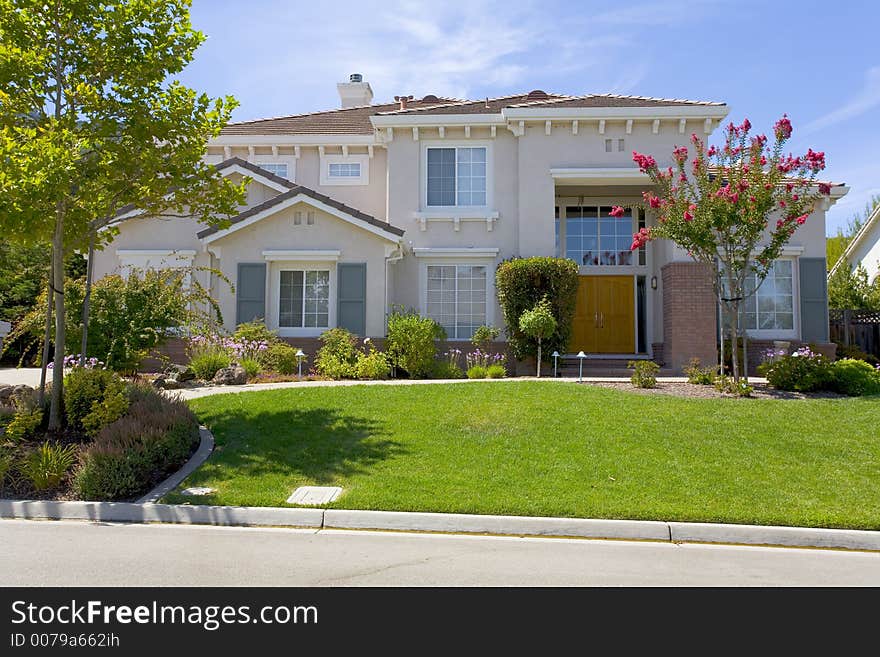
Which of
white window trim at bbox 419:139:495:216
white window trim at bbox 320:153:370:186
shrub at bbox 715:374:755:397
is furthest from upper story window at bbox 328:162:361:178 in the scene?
shrub at bbox 715:374:755:397

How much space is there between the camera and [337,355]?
15.2m

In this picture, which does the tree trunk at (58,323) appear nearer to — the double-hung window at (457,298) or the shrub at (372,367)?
the shrub at (372,367)

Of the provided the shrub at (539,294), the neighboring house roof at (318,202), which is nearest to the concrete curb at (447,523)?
the shrub at (539,294)

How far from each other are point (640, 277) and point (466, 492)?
12731mm

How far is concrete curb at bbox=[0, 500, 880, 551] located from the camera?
6250 millimetres

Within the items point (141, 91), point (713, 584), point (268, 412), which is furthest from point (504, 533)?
point (141, 91)

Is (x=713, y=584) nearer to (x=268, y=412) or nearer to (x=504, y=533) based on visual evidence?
(x=504, y=533)

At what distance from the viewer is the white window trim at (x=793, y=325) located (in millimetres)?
17359

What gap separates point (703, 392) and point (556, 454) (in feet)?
16.1

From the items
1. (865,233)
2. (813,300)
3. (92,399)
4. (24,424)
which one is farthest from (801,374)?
(865,233)

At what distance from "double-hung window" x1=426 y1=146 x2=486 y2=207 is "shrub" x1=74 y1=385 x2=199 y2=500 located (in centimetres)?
1009

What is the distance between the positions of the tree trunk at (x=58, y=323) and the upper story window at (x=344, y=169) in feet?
34.6

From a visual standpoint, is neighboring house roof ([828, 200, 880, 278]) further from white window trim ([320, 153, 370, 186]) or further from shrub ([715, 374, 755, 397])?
white window trim ([320, 153, 370, 186])

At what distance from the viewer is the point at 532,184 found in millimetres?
17344
